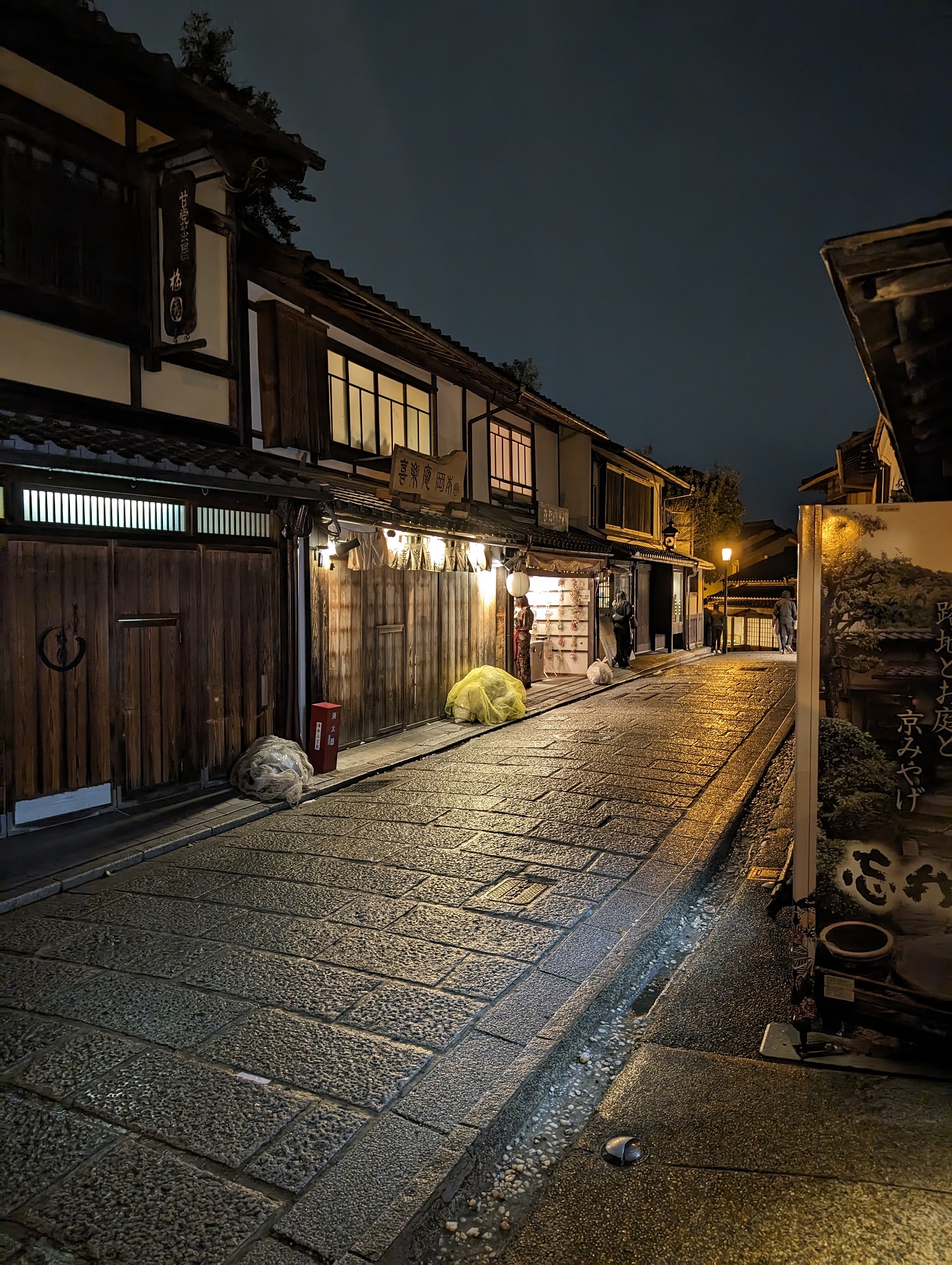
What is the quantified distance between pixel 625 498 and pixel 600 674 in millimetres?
10706

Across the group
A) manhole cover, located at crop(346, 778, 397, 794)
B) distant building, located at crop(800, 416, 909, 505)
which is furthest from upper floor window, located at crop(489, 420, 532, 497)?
manhole cover, located at crop(346, 778, 397, 794)

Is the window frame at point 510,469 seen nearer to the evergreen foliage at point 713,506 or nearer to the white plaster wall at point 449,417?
the white plaster wall at point 449,417

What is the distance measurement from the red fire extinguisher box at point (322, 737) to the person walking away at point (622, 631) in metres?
15.9

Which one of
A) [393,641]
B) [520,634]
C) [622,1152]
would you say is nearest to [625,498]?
[520,634]

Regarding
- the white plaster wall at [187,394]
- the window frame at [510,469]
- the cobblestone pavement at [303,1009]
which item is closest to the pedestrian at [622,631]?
the window frame at [510,469]

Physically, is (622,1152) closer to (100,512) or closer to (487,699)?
(100,512)

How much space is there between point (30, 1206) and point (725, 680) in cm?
2184

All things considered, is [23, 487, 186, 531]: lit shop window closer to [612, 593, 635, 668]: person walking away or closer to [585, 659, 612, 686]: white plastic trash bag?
[585, 659, 612, 686]: white plastic trash bag

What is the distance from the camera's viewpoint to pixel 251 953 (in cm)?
550

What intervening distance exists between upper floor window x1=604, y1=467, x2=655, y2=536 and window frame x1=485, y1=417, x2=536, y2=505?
5.39 m

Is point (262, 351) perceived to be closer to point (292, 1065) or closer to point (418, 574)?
point (418, 574)

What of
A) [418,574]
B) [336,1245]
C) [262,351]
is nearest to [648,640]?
[418,574]

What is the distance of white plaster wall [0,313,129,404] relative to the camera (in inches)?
312

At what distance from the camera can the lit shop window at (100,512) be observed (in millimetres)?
8086
